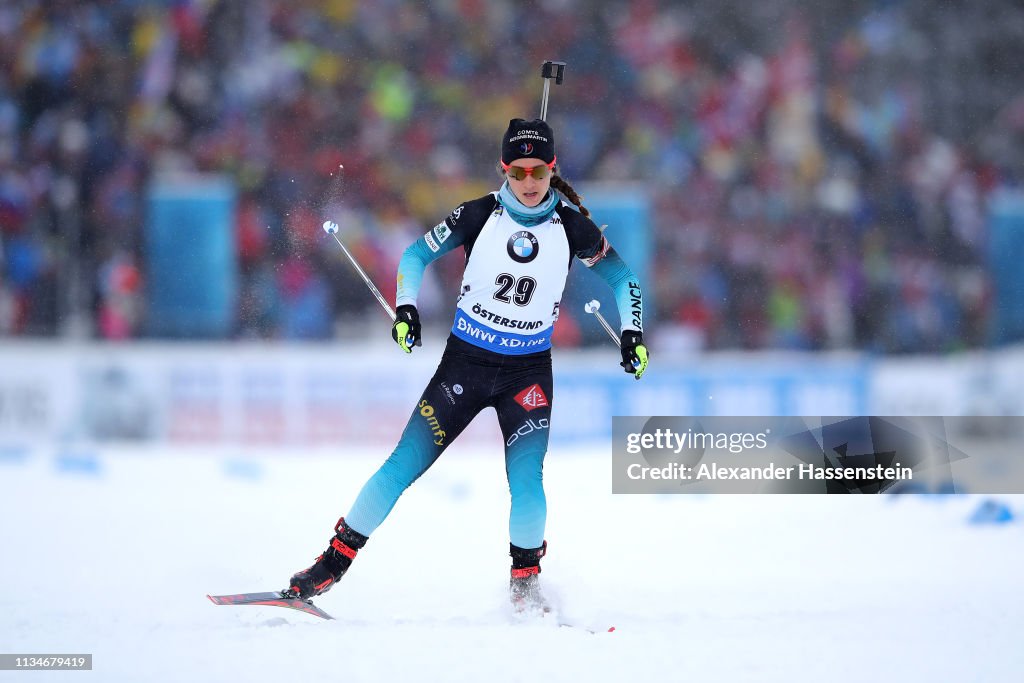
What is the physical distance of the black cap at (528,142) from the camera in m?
4.52

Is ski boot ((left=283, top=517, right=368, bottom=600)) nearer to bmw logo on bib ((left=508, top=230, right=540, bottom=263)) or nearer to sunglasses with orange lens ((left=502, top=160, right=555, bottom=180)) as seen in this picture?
bmw logo on bib ((left=508, top=230, right=540, bottom=263))

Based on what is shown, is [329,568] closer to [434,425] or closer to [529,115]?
[434,425]

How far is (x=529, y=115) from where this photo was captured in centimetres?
1169

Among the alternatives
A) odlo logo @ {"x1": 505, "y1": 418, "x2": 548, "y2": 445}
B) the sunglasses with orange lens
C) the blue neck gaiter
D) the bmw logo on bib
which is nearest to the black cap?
the sunglasses with orange lens

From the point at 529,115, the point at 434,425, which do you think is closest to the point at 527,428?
the point at 434,425

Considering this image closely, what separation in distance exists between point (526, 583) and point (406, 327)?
1.19 m

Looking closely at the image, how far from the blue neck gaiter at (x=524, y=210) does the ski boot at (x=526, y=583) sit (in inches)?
53.3

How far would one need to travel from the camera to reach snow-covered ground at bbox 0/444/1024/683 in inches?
155

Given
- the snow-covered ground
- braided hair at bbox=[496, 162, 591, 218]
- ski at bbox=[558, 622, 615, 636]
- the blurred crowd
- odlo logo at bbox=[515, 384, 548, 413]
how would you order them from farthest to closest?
the blurred crowd < braided hair at bbox=[496, 162, 591, 218] < odlo logo at bbox=[515, 384, 548, 413] < ski at bbox=[558, 622, 615, 636] < the snow-covered ground

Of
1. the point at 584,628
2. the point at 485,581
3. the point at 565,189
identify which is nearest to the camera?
the point at 584,628

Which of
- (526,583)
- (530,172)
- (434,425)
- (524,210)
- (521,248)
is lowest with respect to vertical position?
(526,583)

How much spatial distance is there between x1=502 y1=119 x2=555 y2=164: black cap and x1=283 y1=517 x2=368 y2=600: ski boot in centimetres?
164

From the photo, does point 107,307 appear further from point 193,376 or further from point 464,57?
point 464,57

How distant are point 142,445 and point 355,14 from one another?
523cm
